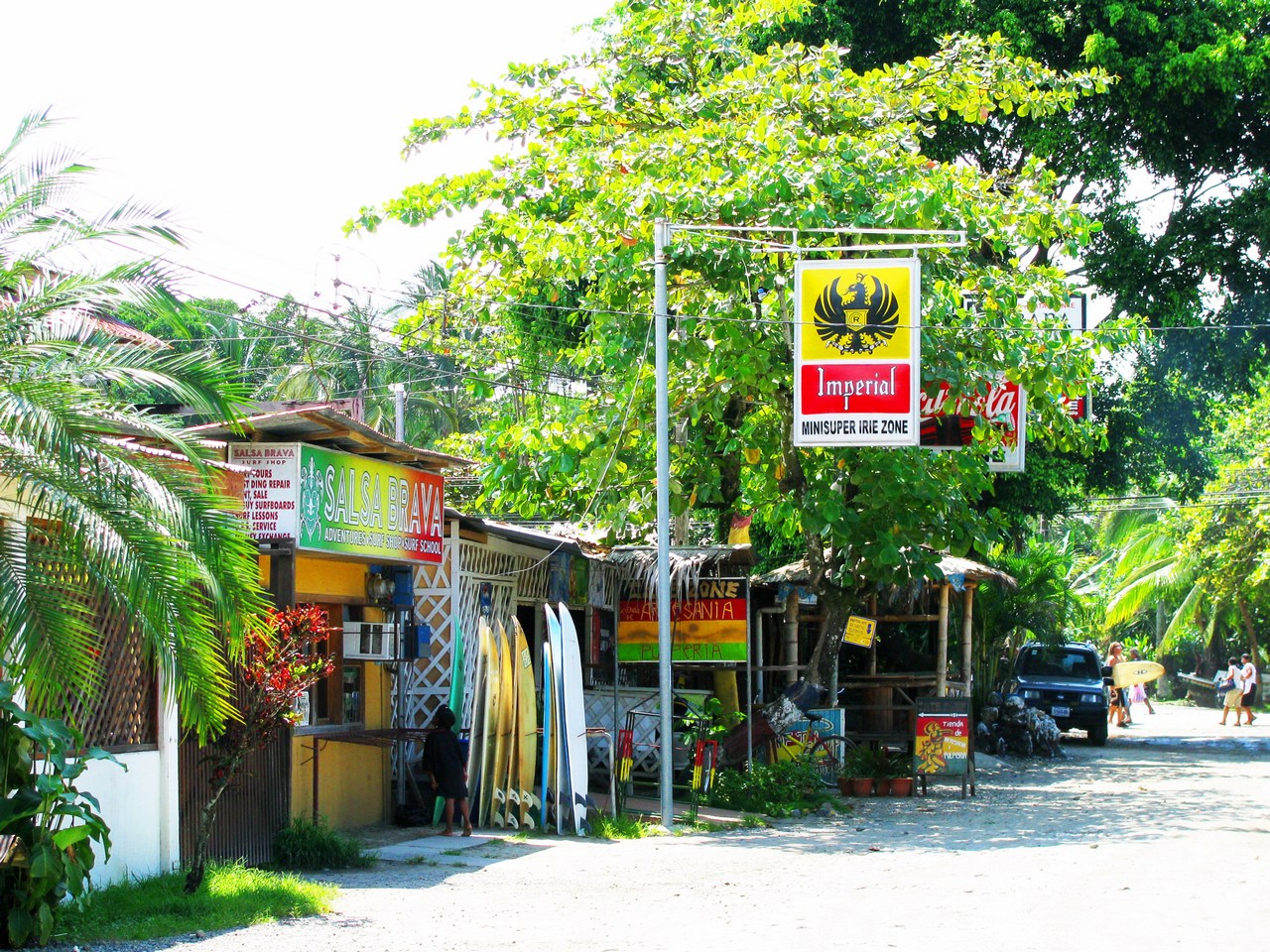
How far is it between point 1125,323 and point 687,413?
17.3 ft

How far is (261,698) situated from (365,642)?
168 inches

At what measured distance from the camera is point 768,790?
15.5 meters

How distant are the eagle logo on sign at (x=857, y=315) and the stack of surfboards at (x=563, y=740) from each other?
4054 mm

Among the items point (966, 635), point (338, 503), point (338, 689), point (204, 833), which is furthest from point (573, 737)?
point (966, 635)

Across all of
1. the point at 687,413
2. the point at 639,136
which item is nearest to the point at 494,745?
the point at 687,413

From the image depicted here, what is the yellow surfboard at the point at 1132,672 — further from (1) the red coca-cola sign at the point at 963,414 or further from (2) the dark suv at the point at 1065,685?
(1) the red coca-cola sign at the point at 963,414

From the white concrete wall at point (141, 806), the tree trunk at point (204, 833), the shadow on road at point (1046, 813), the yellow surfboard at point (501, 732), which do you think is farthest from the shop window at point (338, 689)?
the shadow on road at point (1046, 813)

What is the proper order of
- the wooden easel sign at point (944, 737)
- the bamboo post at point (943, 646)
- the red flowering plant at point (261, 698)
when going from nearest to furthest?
the red flowering plant at point (261, 698), the wooden easel sign at point (944, 737), the bamboo post at point (943, 646)

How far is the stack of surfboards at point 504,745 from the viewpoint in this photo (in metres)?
13.7

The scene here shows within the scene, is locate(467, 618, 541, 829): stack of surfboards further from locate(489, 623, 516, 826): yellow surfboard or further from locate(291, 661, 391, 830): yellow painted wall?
locate(291, 661, 391, 830): yellow painted wall

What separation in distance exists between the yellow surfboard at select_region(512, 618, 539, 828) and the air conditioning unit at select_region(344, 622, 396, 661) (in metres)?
1.44

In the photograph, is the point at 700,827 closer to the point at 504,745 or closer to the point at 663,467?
the point at 504,745

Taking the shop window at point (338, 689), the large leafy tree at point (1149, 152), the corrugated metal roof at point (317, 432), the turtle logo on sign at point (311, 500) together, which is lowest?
the shop window at point (338, 689)

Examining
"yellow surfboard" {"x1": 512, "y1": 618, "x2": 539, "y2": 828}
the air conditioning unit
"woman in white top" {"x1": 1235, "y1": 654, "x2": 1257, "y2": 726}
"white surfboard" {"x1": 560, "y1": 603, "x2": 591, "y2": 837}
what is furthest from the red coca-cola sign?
"woman in white top" {"x1": 1235, "y1": 654, "x2": 1257, "y2": 726}
